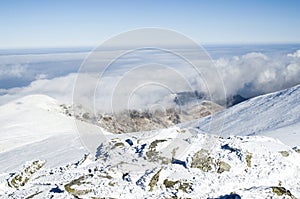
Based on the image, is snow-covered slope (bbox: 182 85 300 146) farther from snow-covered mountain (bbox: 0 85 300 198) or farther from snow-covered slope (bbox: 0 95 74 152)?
snow-covered slope (bbox: 0 95 74 152)

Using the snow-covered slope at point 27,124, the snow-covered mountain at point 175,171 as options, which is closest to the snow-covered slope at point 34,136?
the snow-covered slope at point 27,124

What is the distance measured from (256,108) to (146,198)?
49893 mm

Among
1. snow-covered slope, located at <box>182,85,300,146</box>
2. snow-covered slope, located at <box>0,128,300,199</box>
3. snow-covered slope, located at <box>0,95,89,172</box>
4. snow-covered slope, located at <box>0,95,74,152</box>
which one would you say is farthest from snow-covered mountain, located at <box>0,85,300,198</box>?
snow-covered slope, located at <box>0,95,74,152</box>

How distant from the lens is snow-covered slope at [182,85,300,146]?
49344 millimetres

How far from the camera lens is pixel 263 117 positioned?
191 feet

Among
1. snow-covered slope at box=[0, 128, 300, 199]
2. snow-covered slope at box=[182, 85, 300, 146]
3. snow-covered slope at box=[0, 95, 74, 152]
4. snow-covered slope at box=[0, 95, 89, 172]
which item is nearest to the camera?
snow-covered slope at box=[0, 128, 300, 199]

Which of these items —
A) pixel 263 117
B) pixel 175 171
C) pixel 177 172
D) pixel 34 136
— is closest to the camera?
pixel 177 172

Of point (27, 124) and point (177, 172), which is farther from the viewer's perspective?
point (27, 124)

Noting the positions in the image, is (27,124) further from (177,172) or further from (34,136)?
(177,172)

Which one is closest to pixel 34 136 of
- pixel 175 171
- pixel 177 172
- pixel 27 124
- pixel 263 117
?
pixel 27 124

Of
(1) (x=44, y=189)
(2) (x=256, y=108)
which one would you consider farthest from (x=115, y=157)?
(2) (x=256, y=108)

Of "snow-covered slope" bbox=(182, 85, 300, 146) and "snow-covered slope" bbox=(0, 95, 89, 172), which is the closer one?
"snow-covered slope" bbox=(182, 85, 300, 146)

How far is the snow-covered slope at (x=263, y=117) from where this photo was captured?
49.3m

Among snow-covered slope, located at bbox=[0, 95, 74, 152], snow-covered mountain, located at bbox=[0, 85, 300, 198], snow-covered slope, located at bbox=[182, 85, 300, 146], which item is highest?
snow-covered mountain, located at bbox=[0, 85, 300, 198]
